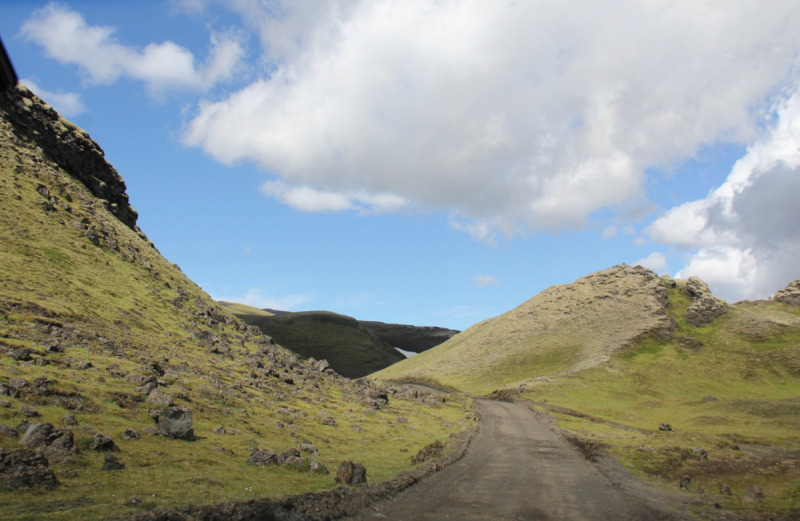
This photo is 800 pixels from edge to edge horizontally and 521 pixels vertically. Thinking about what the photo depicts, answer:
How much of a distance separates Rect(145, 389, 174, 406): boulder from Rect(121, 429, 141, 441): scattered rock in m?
6.33

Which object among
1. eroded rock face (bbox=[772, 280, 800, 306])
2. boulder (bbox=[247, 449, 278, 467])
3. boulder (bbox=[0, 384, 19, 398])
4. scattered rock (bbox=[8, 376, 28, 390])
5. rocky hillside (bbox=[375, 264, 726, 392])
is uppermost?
eroded rock face (bbox=[772, 280, 800, 306])

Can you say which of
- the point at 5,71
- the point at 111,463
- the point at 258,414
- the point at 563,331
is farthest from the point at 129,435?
the point at 563,331

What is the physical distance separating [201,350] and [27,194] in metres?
37.2

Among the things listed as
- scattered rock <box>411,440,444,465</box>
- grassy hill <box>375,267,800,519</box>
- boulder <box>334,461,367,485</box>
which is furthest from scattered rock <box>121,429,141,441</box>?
grassy hill <box>375,267,800,519</box>

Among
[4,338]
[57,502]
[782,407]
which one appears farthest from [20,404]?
[782,407]

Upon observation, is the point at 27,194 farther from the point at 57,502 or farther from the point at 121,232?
the point at 57,502

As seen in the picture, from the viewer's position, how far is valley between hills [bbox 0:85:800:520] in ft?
57.5

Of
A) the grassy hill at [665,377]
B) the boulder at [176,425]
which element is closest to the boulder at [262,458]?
the boulder at [176,425]

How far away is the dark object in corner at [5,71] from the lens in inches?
243

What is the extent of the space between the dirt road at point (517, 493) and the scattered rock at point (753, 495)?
544cm

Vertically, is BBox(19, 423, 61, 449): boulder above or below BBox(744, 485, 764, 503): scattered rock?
above

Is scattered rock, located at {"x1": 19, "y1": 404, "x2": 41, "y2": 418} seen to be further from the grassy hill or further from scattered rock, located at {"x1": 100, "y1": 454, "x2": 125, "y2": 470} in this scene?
the grassy hill

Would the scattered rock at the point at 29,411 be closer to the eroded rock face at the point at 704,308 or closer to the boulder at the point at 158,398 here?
the boulder at the point at 158,398

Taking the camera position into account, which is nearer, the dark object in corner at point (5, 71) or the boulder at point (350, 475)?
the dark object in corner at point (5, 71)
